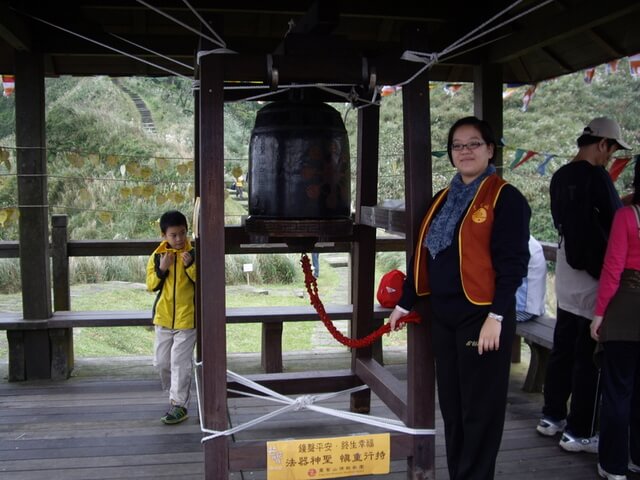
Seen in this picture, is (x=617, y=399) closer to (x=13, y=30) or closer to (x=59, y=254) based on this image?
(x=59, y=254)

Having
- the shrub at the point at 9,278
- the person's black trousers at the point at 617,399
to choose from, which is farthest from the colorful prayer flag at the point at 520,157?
the shrub at the point at 9,278

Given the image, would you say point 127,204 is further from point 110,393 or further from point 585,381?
point 585,381

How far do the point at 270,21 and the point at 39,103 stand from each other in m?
1.80

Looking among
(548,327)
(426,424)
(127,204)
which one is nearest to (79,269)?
(127,204)

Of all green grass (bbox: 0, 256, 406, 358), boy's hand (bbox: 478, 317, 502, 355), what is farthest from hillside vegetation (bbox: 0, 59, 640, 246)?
boy's hand (bbox: 478, 317, 502, 355)

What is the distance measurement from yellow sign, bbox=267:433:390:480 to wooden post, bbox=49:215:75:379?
2.78 m

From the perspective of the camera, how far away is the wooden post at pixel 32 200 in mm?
4539

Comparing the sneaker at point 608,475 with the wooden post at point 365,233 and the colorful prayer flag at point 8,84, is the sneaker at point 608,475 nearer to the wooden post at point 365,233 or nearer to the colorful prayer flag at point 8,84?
the wooden post at point 365,233

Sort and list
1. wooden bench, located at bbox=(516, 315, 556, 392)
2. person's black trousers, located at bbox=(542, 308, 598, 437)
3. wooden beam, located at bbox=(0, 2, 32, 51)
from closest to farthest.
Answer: person's black trousers, located at bbox=(542, 308, 598, 437) < wooden beam, located at bbox=(0, 2, 32, 51) < wooden bench, located at bbox=(516, 315, 556, 392)

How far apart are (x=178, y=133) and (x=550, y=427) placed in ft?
48.2

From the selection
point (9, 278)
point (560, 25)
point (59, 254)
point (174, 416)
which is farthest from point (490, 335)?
point (9, 278)

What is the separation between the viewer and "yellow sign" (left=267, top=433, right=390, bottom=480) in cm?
268

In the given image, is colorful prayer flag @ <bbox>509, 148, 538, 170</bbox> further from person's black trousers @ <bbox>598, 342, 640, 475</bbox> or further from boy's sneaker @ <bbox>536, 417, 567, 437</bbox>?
person's black trousers @ <bbox>598, 342, 640, 475</bbox>

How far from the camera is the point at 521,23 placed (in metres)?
4.50
